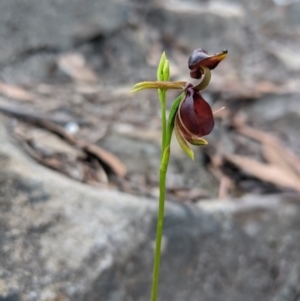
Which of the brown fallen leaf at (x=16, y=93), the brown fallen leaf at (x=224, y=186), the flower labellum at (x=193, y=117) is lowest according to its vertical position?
the brown fallen leaf at (x=224, y=186)

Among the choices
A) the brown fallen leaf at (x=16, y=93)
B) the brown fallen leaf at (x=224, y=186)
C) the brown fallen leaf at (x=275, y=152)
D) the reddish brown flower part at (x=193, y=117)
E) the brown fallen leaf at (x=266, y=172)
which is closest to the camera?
the reddish brown flower part at (x=193, y=117)

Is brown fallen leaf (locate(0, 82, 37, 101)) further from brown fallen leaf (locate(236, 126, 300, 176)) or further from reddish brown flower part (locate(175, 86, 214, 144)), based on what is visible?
reddish brown flower part (locate(175, 86, 214, 144))

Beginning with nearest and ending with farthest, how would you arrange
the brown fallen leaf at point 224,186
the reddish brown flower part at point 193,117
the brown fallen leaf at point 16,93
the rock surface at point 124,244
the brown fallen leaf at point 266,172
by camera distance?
the reddish brown flower part at point 193,117 < the rock surface at point 124,244 < the brown fallen leaf at point 224,186 < the brown fallen leaf at point 266,172 < the brown fallen leaf at point 16,93

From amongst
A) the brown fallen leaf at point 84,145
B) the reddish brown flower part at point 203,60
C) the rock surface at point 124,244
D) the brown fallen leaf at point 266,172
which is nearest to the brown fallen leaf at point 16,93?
the brown fallen leaf at point 84,145

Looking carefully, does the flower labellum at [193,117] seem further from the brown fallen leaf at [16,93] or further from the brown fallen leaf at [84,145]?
the brown fallen leaf at [16,93]

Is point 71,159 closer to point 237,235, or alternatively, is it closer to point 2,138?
point 2,138

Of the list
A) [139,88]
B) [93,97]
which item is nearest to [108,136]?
[93,97]

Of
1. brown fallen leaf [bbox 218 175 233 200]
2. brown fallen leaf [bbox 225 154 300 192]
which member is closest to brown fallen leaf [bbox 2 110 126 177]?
brown fallen leaf [bbox 218 175 233 200]
